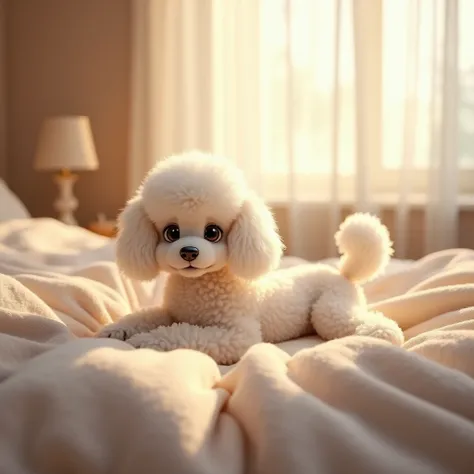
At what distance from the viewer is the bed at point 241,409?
2.68 feet

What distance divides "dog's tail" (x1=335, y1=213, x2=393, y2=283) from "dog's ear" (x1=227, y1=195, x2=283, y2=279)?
207mm

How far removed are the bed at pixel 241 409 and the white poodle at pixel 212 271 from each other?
0.19 metres

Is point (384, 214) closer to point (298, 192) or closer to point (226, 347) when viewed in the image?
point (298, 192)

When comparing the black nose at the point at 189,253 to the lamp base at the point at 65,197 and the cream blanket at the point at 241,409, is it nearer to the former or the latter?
the cream blanket at the point at 241,409

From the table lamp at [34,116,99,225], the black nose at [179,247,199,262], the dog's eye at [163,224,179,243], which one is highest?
the table lamp at [34,116,99,225]

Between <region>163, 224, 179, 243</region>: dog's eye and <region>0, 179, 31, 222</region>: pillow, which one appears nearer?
<region>163, 224, 179, 243</region>: dog's eye

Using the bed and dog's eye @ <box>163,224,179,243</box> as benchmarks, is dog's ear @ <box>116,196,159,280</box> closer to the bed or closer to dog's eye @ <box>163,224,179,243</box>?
dog's eye @ <box>163,224,179,243</box>

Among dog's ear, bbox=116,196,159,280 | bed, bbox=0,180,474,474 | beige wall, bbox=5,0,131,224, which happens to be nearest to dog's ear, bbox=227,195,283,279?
dog's ear, bbox=116,196,159,280

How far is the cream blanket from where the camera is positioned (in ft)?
2.68

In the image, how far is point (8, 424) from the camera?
866 mm

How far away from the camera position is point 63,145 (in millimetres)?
3330

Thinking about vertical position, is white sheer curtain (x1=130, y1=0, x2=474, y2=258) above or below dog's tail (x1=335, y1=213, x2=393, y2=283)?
above

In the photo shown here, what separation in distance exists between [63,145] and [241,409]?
2.61m

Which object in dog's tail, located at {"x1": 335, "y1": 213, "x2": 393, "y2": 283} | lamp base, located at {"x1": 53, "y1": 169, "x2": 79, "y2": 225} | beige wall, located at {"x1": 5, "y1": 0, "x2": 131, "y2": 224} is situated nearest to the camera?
dog's tail, located at {"x1": 335, "y1": 213, "x2": 393, "y2": 283}
